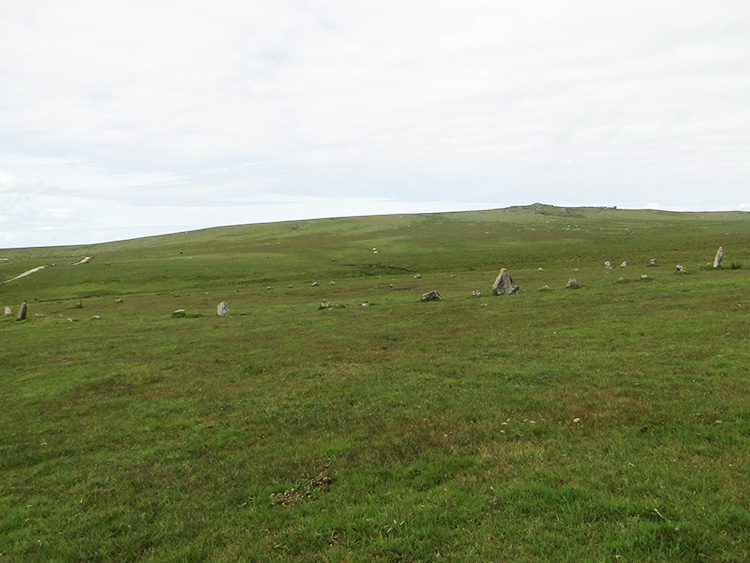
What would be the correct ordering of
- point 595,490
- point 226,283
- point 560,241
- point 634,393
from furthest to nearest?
1. point 560,241
2. point 226,283
3. point 634,393
4. point 595,490

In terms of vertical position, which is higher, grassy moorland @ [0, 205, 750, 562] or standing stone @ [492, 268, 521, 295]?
standing stone @ [492, 268, 521, 295]

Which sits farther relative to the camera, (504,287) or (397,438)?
(504,287)

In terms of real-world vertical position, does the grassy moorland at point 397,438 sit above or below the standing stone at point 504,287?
below

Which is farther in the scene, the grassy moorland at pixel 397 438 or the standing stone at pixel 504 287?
the standing stone at pixel 504 287

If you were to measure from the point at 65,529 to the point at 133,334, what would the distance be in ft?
98.6

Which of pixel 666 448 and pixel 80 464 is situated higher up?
pixel 666 448

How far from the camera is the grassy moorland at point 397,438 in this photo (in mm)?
8672

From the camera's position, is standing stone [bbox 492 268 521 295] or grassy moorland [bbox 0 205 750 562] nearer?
grassy moorland [bbox 0 205 750 562]

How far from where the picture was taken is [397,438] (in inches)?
530

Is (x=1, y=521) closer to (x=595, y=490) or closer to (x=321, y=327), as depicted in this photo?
(x=595, y=490)

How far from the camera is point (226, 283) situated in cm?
8131

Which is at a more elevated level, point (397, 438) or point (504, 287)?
point (504, 287)

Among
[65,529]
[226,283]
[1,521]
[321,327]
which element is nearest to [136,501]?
[65,529]

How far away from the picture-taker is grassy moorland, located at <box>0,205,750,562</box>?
8672 millimetres
